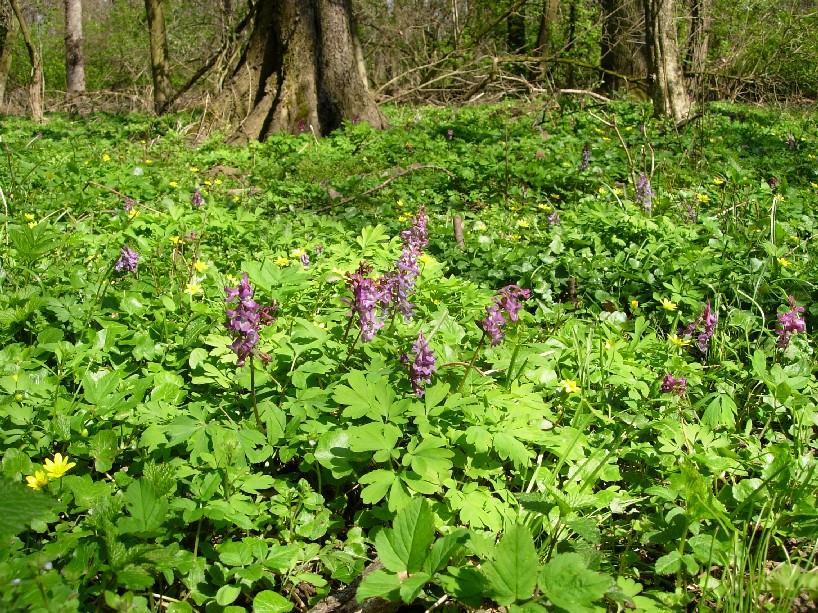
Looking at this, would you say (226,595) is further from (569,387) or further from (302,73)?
(302,73)

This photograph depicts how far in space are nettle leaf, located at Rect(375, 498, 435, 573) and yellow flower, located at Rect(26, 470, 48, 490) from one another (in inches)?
43.8

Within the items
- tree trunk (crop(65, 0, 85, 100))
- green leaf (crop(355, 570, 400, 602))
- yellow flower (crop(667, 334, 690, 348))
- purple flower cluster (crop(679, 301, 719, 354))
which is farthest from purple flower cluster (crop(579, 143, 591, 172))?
tree trunk (crop(65, 0, 85, 100))

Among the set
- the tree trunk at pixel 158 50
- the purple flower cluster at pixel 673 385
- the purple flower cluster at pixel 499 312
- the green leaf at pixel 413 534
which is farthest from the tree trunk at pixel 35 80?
the green leaf at pixel 413 534

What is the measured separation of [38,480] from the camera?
1958 mm

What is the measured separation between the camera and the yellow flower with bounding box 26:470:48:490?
1945mm

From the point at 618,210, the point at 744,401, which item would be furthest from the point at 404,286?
the point at 618,210

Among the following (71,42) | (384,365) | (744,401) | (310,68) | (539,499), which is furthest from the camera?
(71,42)

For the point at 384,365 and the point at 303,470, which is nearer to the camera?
the point at 303,470

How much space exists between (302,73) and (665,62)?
4.78 m

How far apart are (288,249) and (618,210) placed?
7.34 ft

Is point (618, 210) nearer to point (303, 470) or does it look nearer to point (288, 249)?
point (288, 249)

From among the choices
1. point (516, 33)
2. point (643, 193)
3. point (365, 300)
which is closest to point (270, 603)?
point (365, 300)

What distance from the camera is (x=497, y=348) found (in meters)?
2.55

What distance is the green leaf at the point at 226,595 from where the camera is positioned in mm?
1716
